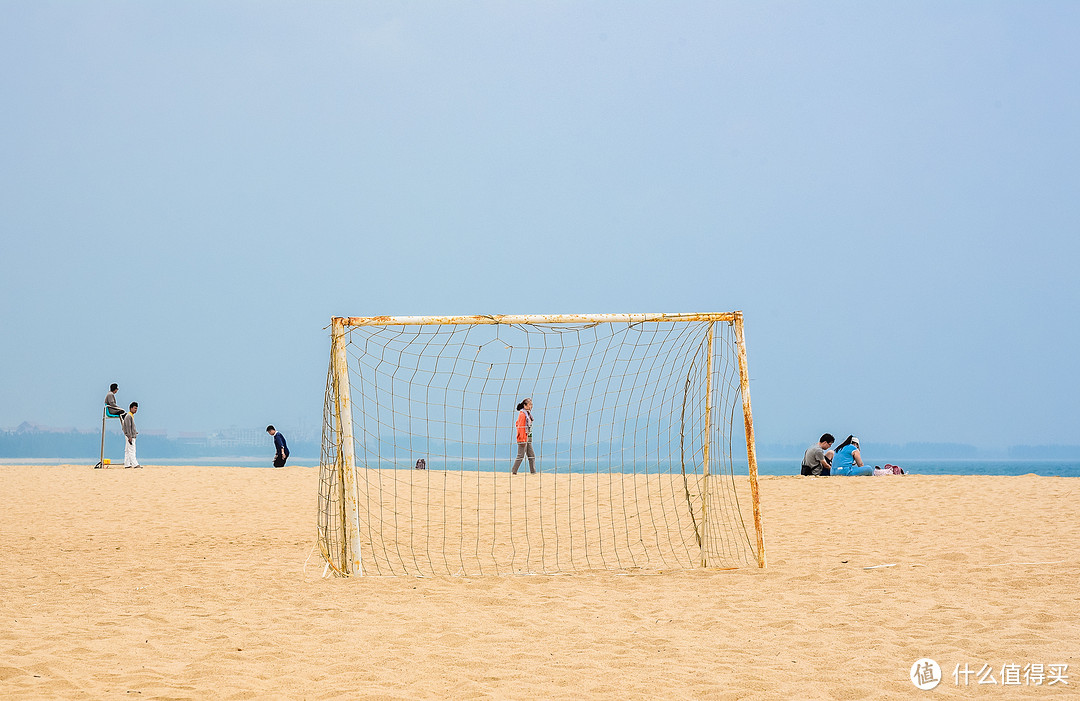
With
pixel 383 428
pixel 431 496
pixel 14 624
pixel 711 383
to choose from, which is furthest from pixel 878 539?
pixel 14 624

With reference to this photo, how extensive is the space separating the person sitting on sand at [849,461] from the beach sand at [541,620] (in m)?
4.70

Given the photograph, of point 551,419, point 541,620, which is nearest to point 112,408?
point 551,419

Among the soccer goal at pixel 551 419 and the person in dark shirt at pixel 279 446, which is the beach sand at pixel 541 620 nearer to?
the soccer goal at pixel 551 419

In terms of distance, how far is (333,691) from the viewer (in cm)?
424

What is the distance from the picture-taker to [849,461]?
15.6 metres

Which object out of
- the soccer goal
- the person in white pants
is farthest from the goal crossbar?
the person in white pants

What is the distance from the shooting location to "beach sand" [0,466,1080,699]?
4.35 m

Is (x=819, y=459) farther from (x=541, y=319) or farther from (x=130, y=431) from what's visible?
(x=130, y=431)

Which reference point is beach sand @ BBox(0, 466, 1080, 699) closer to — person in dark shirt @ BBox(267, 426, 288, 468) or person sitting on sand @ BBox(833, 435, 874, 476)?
person sitting on sand @ BBox(833, 435, 874, 476)

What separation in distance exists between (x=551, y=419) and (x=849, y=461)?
7822 mm

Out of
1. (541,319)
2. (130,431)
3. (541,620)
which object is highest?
(541,319)

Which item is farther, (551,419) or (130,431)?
(130,431)

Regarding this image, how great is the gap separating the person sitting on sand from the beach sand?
470 centimetres

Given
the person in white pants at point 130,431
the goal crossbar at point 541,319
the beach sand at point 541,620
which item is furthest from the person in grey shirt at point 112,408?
the goal crossbar at point 541,319
